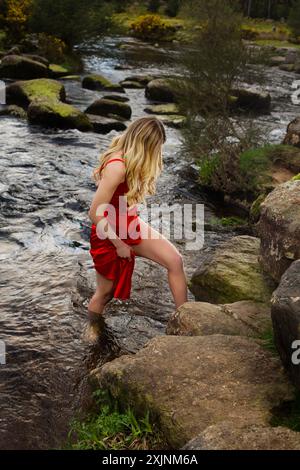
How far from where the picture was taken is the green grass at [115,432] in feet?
10.9

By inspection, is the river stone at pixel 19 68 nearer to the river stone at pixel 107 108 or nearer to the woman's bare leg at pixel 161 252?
the river stone at pixel 107 108

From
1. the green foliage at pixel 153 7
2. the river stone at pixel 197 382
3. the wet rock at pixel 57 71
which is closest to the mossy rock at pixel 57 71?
the wet rock at pixel 57 71

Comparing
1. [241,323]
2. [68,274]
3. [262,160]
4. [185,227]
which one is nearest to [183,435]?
[241,323]

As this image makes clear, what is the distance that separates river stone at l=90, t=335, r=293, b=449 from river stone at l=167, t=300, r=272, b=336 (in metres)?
0.34

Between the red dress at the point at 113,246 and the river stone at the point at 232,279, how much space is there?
1026 mm

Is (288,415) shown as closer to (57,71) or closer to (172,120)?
(172,120)

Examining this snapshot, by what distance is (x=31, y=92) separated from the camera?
14.5 m

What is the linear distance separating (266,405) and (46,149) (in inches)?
347

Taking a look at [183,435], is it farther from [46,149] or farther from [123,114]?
[123,114]

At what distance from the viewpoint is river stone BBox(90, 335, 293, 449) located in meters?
3.29

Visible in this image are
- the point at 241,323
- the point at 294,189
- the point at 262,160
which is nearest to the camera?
the point at 241,323

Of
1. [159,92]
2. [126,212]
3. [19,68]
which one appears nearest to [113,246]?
[126,212]

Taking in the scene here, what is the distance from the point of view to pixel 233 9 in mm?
12680

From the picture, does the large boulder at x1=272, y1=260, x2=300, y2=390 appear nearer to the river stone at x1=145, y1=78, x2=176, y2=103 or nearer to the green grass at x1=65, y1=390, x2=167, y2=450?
the green grass at x1=65, y1=390, x2=167, y2=450
